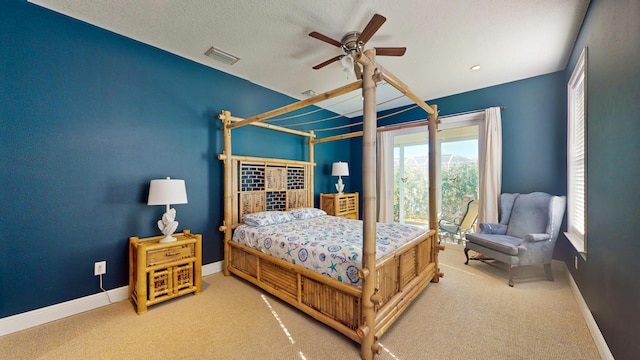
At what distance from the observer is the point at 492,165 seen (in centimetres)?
363

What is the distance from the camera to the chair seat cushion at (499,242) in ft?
9.06

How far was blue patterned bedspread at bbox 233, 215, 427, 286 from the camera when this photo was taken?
6.14 ft

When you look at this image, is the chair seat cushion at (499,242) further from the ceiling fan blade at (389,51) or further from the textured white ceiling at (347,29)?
the ceiling fan blade at (389,51)

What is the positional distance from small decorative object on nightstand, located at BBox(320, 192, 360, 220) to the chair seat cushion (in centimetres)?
207

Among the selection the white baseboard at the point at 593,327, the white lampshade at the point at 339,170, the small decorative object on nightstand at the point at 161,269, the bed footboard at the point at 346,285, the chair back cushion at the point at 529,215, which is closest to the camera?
the white baseboard at the point at 593,327

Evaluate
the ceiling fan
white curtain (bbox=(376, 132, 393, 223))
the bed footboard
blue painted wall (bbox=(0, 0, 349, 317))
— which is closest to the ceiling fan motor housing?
the ceiling fan

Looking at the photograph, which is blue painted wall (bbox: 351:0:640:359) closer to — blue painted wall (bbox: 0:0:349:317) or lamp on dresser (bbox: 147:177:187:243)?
lamp on dresser (bbox: 147:177:187:243)

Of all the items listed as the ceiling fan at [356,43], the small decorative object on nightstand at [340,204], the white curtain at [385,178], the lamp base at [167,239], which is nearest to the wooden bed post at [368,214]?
the ceiling fan at [356,43]

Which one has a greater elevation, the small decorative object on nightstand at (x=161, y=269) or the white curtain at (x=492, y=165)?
the white curtain at (x=492, y=165)

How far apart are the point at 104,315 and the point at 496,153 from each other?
16.9 ft

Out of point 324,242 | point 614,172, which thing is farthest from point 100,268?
point 614,172

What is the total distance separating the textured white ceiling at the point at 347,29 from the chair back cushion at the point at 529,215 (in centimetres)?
174

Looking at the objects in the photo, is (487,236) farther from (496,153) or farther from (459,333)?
(459,333)

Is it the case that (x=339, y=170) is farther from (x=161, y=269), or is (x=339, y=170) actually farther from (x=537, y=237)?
(x=161, y=269)
